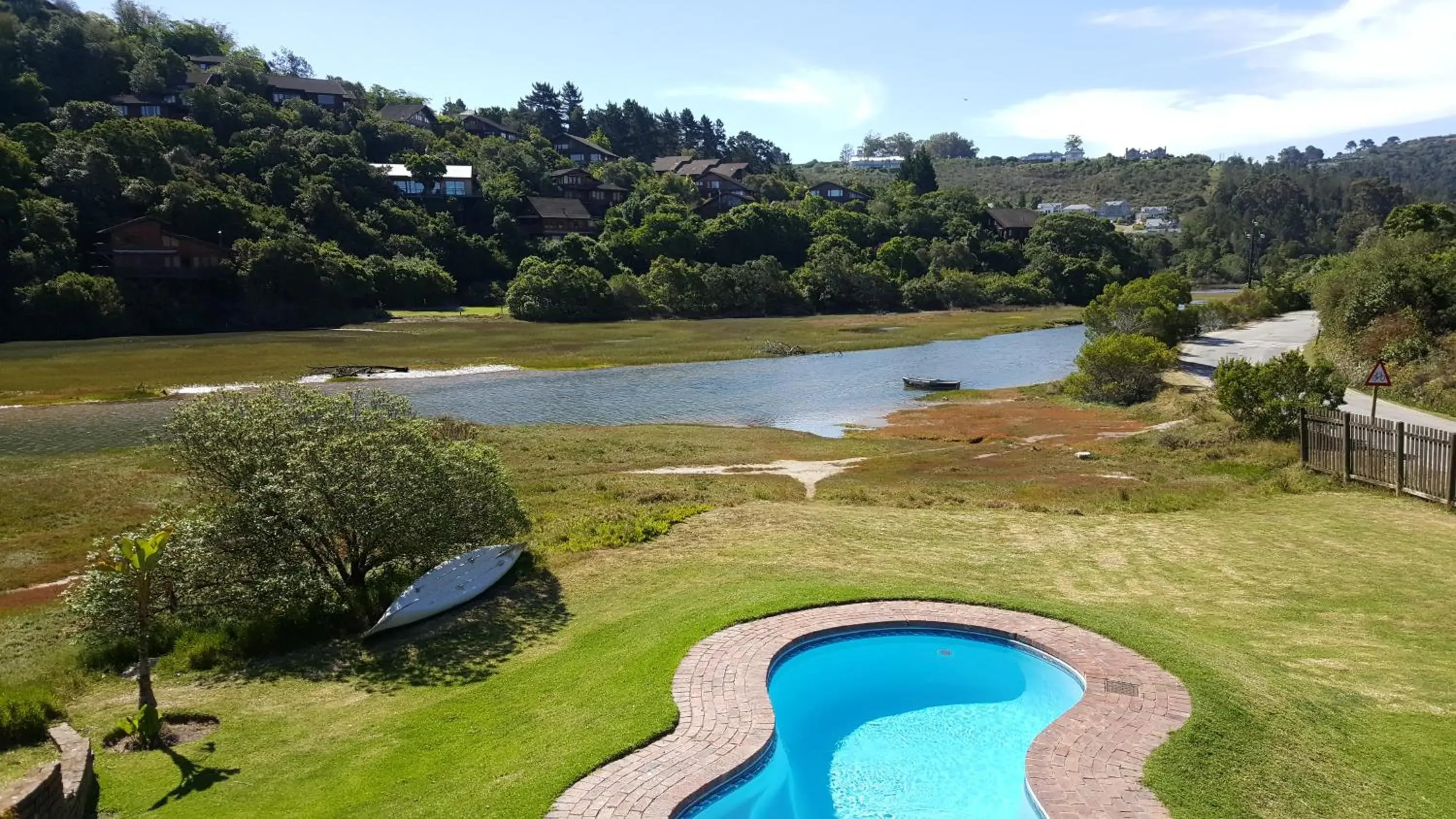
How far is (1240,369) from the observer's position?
30.9m

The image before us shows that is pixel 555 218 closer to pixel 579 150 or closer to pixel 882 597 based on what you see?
Answer: pixel 579 150

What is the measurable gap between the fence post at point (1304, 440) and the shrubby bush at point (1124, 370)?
81.1 ft

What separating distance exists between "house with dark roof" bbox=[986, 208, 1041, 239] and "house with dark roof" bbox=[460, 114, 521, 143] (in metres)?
86.3

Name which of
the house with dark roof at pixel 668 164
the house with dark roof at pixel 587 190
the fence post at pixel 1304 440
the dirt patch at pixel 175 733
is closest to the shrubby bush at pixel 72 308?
the house with dark roof at pixel 587 190

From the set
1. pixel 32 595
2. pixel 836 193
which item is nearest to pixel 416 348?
pixel 32 595

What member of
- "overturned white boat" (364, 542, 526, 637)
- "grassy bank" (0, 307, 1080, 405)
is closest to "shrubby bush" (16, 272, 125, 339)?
"grassy bank" (0, 307, 1080, 405)

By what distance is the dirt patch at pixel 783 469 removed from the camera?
3247 centimetres

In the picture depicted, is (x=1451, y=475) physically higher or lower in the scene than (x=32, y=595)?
higher

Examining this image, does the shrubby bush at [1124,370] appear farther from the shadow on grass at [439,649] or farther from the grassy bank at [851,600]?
the shadow on grass at [439,649]

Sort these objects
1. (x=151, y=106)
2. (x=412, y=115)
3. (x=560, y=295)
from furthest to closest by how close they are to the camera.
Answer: (x=412, y=115), (x=151, y=106), (x=560, y=295)

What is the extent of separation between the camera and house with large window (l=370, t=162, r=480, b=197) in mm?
121000

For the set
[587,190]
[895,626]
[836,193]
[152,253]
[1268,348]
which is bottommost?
[1268,348]

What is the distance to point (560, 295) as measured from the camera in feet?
323

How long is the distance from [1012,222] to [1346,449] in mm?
136162
